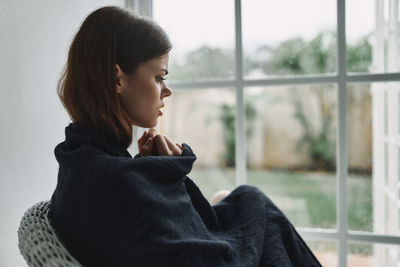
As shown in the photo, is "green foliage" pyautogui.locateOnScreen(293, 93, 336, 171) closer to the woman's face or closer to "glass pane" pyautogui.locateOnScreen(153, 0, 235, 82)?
"glass pane" pyautogui.locateOnScreen(153, 0, 235, 82)

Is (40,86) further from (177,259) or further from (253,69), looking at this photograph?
(253,69)

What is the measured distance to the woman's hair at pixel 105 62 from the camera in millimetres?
893

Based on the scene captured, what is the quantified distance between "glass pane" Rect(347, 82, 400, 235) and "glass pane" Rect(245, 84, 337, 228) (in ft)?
0.24

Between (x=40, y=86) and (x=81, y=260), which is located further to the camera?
(x=40, y=86)

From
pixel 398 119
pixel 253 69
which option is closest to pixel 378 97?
pixel 398 119

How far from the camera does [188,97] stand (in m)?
1.59

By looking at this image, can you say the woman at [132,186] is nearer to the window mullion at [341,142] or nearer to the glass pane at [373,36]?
the window mullion at [341,142]

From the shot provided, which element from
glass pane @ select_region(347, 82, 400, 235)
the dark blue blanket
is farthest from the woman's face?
glass pane @ select_region(347, 82, 400, 235)

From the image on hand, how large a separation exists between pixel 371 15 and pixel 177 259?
1145 millimetres

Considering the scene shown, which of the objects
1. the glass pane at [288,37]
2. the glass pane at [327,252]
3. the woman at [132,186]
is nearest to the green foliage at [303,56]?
the glass pane at [288,37]

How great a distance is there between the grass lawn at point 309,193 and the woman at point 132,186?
43 centimetres

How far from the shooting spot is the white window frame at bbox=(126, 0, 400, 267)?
53.0 inches

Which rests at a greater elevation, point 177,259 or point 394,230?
point 177,259

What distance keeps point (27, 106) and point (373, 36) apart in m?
1.21
